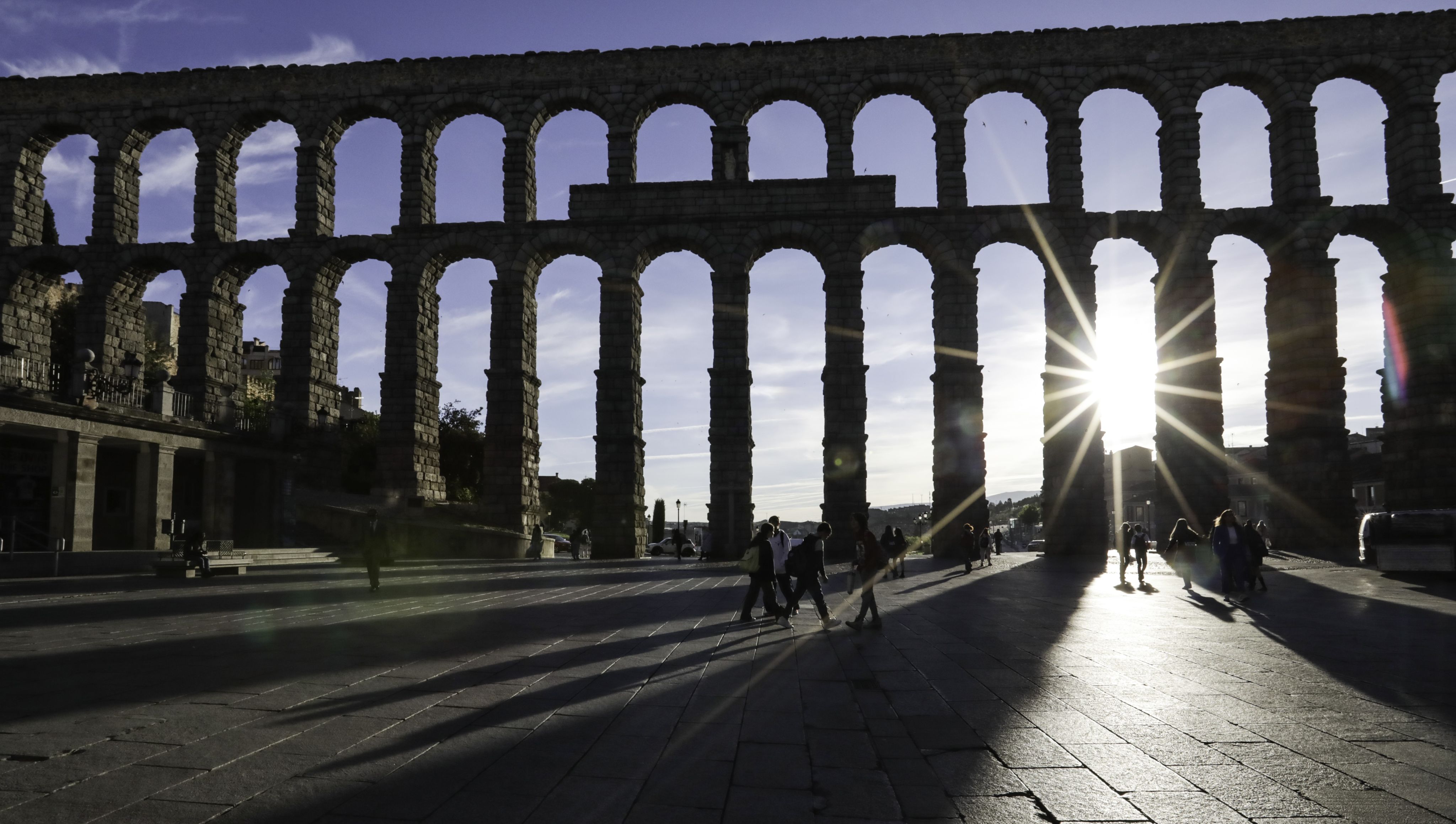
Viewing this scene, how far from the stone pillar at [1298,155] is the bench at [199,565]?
34.9 m

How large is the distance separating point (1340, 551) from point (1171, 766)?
1225 inches

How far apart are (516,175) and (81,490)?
58.2ft

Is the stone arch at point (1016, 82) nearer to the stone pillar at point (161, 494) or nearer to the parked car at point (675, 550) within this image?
the parked car at point (675, 550)

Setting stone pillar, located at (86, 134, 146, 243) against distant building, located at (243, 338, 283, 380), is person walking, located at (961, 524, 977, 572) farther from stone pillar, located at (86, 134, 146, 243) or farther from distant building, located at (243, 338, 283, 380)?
distant building, located at (243, 338, 283, 380)

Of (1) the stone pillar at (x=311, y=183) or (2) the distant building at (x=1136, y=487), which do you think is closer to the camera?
(1) the stone pillar at (x=311, y=183)

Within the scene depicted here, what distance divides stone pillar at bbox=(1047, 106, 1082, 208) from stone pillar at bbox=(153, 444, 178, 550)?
29970 millimetres

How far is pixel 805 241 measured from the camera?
35125 mm

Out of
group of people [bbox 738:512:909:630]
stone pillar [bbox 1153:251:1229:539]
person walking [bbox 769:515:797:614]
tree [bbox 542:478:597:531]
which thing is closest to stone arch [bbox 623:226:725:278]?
stone pillar [bbox 1153:251:1229:539]

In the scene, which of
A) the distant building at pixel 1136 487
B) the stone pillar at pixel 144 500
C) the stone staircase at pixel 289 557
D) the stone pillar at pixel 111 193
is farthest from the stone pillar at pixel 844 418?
the distant building at pixel 1136 487

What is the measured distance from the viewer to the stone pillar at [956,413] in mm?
32688

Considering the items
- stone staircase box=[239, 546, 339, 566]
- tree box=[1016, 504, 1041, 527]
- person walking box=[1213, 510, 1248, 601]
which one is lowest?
tree box=[1016, 504, 1041, 527]

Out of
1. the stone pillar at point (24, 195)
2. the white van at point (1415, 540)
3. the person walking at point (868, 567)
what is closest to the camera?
the person walking at point (868, 567)

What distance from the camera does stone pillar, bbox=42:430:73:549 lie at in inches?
1003

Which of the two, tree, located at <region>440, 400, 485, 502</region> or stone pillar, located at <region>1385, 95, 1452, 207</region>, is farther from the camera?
tree, located at <region>440, 400, 485, 502</region>
